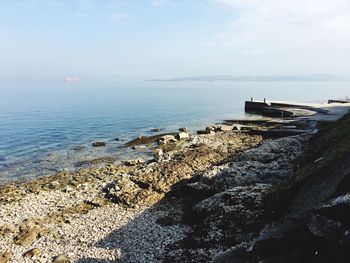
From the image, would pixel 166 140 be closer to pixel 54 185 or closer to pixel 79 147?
pixel 79 147

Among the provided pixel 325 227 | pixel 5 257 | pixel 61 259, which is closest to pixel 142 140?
pixel 5 257

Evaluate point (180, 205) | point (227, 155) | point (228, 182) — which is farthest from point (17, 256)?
point (227, 155)

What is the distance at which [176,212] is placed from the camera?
23094mm

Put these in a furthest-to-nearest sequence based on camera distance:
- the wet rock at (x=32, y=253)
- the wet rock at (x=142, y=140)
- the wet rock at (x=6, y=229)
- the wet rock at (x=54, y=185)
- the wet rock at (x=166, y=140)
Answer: the wet rock at (x=142, y=140) < the wet rock at (x=166, y=140) < the wet rock at (x=54, y=185) < the wet rock at (x=6, y=229) < the wet rock at (x=32, y=253)

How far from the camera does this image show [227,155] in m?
37.3

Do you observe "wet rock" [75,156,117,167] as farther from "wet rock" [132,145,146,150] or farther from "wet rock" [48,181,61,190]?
"wet rock" [48,181,61,190]

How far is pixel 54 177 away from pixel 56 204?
27.5 feet

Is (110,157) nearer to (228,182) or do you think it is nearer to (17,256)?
(228,182)

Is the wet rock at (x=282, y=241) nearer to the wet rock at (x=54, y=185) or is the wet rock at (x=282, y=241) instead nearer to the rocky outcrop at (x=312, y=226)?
the rocky outcrop at (x=312, y=226)

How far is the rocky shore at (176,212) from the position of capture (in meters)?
14.6

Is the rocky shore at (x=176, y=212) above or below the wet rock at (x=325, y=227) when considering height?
below

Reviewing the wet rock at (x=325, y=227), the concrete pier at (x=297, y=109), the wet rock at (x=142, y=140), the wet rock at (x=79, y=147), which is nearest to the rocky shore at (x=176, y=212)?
the wet rock at (x=325, y=227)

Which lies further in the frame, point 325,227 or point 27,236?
point 27,236

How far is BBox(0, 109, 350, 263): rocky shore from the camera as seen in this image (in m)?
14.6
